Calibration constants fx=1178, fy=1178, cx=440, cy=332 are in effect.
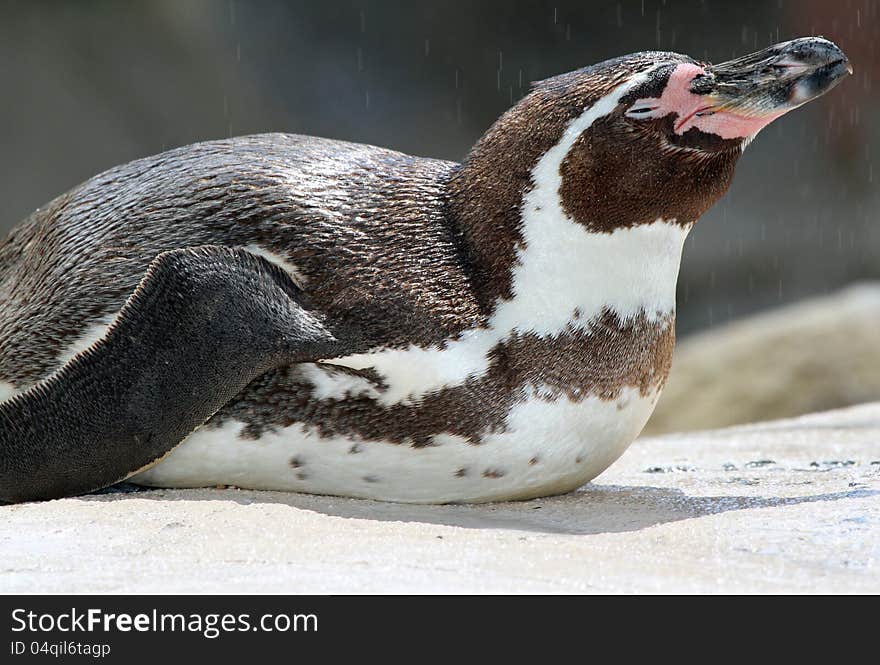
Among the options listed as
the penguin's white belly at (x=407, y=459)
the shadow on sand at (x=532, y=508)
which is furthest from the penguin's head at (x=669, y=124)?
the shadow on sand at (x=532, y=508)

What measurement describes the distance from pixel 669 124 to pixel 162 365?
140 cm

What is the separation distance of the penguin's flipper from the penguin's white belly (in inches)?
4.9

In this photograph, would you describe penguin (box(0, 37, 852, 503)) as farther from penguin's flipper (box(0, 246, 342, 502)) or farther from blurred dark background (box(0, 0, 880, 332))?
blurred dark background (box(0, 0, 880, 332))

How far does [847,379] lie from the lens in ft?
22.6

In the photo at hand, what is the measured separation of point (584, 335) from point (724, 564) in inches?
32.1

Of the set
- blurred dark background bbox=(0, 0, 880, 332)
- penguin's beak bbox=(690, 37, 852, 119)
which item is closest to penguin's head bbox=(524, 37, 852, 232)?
penguin's beak bbox=(690, 37, 852, 119)

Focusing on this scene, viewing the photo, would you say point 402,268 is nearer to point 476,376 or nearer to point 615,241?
point 476,376

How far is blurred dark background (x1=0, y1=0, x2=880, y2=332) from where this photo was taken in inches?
437

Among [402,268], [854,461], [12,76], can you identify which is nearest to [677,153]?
[402,268]

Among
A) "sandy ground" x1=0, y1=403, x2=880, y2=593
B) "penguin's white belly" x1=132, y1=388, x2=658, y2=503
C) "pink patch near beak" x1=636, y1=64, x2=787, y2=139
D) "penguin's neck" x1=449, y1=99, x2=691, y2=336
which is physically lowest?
"sandy ground" x1=0, y1=403, x2=880, y2=593

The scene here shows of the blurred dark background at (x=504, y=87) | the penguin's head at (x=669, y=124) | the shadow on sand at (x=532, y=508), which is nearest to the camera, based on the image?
the shadow on sand at (x=532, y=508)

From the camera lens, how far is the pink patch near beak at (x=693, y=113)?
2951 millimetres

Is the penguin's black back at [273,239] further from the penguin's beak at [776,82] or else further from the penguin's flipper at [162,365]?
the penguin's beak at [776,82]

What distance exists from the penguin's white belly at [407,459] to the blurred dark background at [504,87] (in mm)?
8358
